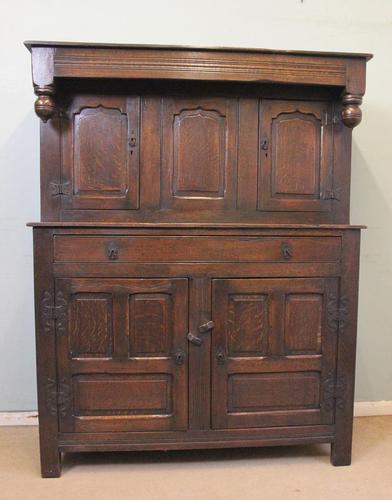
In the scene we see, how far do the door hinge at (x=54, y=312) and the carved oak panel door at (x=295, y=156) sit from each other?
3.01 ft

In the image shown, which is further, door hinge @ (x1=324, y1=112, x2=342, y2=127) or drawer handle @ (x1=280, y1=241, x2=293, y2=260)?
door hinge @ (x1=324, y1=112, x2=342, y2=127)

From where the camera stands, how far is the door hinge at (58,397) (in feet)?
5.46

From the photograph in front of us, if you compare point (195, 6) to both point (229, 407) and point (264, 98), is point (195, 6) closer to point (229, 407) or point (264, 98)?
point (264, 98)

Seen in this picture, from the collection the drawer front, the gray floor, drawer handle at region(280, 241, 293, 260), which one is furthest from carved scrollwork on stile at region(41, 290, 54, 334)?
drawer handle at region(280, 241, 293, 260)

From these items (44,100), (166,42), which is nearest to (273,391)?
(44,100)

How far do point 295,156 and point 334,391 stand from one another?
1.02 meters

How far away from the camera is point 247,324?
1715mm

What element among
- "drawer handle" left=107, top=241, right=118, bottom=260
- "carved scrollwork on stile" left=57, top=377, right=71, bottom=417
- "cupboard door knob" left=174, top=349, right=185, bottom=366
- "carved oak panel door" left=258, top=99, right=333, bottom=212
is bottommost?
"carved scrollwork on stile" left=57, top=377, right=71, bottom=417

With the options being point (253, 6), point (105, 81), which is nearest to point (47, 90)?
point (105, 81)

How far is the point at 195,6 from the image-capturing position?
6.84 ft

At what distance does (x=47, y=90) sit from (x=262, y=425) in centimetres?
160

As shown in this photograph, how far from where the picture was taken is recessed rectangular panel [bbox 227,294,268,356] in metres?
1.70

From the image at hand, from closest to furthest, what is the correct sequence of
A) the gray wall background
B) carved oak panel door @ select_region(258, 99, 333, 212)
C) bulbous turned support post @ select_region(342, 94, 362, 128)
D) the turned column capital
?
the turned column capital
bulbous turned support post @ select_region(342, 94, 362, 128)
carved oak panel door @ select_region(258, 99, 333, 212)
the gray wall background

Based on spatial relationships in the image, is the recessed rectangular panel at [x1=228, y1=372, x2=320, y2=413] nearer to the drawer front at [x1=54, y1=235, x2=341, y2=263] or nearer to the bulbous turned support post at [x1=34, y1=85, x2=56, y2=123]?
the drawer front at [x1=54, y1=235, x2=341, y2=263]
